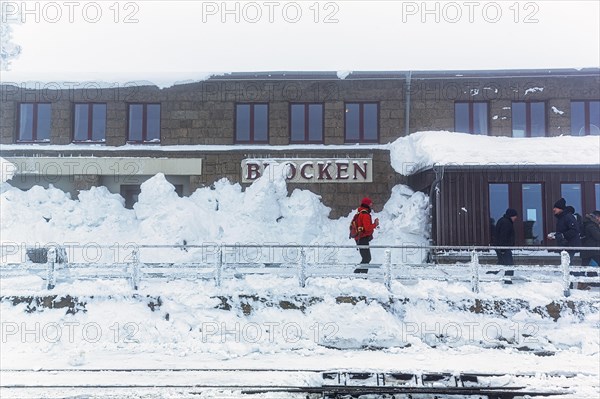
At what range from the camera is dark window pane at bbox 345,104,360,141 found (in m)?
18.9

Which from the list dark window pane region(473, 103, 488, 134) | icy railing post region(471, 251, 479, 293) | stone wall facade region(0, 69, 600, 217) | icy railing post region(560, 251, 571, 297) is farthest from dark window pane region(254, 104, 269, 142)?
icy railing post region(560, 251, 571, 297)

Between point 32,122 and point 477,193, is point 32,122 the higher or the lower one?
the higher one

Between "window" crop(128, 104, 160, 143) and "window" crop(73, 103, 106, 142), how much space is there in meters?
1.01

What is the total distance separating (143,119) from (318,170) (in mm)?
6681

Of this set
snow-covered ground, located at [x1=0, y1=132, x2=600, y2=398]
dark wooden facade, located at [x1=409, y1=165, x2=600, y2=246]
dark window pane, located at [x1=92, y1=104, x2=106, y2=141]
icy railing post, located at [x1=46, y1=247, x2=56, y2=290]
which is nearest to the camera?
snow-covered ground, located at [x1=0, y1=132, x2=600, y2=398]

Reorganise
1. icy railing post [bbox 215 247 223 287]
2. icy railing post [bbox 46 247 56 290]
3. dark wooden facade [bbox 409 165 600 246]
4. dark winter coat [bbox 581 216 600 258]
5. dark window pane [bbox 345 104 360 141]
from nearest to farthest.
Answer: icy railing post [bbox 46 247 56 290] → icy railing post [bbox 215 247 223 287] → dark winter coat [bbox 581 216 600 258] → dark wooden facade [bbox 409 165 600 246] → dark window pane [bbox 345 104 360 141]

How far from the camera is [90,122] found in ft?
62.4

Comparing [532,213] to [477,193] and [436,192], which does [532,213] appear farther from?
[436,192]

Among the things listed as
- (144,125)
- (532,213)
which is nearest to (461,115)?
(532,213)

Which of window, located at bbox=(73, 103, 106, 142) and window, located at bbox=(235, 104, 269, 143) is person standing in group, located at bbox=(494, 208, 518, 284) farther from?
window, located at bbox=(73, 103, 106, 142)

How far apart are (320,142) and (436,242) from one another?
561cm

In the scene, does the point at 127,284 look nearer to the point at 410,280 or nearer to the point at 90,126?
the point at 410,280

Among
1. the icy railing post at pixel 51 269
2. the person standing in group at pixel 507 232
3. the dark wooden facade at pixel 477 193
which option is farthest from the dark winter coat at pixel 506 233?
the icy railing post at pixel 51 269

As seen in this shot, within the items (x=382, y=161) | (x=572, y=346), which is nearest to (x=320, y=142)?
(x=382, y=161)
